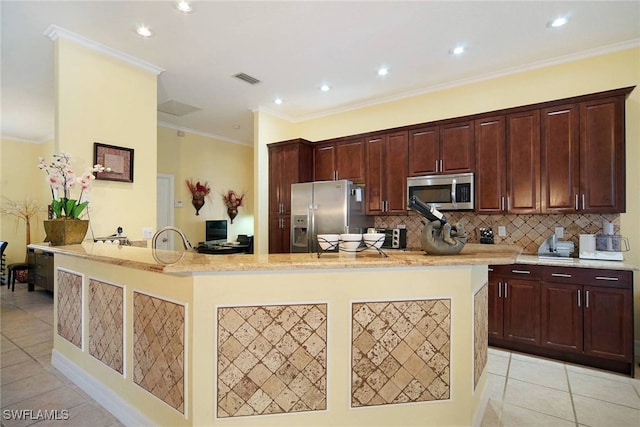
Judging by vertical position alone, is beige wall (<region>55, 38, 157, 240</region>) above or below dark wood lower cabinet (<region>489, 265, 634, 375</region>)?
above

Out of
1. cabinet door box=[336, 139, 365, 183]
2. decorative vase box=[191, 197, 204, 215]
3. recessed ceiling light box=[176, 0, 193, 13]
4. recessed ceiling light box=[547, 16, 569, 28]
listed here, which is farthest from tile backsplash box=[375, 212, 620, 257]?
decorative vase box=[191, 197, 204, 215]

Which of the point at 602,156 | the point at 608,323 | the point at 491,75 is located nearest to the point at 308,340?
the point at 608,323

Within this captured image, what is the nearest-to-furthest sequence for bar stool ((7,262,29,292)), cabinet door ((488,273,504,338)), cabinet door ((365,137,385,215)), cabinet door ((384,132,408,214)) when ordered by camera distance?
cabinet door ((488,273,504,338)) < cabinet door ((384,132,408,214)) < cabinet door ((365,137,385,215)) < bar stool ((7,262,29,292))

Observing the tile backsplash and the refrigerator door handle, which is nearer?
the tile backsplash

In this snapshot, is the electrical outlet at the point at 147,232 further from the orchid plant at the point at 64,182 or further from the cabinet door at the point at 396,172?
the cabinet door at the point at 396,172

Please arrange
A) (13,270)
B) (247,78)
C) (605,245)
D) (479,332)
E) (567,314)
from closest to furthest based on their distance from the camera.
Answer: (479,332), (567,314), (605,245), (247,78), (13,270)

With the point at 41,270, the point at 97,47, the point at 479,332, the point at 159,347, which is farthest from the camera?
the point at 41,270

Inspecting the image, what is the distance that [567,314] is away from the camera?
2.94m

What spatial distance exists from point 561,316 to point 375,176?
2.50 meters

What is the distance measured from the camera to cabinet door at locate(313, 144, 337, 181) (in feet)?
15.7

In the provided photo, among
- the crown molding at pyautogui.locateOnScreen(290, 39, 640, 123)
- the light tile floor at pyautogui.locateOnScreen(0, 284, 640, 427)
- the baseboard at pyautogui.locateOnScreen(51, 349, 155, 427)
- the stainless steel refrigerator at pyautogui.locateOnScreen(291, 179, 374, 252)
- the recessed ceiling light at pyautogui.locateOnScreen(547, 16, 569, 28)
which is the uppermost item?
the recessed ceiling light at pyautogui.locateOnScreen(547, 16, 569, 28)

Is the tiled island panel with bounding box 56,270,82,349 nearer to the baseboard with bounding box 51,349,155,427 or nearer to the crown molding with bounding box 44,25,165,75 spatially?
the baseboard with bounding box 51,349,155,427

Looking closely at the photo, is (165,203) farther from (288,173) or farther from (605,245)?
(605,245)

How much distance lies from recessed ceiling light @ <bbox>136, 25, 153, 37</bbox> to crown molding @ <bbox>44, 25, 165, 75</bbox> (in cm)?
53
